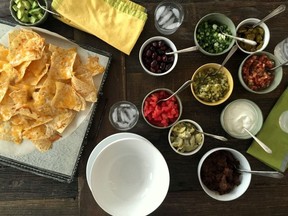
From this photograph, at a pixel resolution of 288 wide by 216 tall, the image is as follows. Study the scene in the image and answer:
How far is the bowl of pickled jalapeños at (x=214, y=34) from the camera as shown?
4.10 feet

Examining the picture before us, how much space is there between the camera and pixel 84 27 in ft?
4.09

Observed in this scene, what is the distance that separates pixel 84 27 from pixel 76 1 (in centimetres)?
9

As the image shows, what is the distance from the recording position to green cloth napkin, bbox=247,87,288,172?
1.29m

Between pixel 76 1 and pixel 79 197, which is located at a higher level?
pixel 76 1

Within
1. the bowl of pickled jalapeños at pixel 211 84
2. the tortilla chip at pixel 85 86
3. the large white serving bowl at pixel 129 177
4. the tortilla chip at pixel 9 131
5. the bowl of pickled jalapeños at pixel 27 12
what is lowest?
the tortilla chip at pixel 9 131

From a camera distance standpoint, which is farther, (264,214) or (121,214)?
(264,214)

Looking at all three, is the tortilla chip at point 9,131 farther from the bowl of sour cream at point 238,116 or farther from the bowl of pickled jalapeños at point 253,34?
the bowl of pickled jalapeños at point 253,34

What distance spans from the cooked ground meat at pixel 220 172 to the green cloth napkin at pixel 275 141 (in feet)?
0.29

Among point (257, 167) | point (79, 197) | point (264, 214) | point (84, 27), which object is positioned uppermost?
point (84, 27)

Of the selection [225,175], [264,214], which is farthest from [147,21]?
[264,214]

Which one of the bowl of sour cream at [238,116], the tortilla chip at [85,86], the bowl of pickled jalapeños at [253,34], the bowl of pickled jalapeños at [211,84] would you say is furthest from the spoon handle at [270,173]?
the tortilla chip at [85,86]

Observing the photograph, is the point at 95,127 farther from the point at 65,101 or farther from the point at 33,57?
the point at 33,57

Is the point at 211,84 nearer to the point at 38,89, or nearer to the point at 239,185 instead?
the point at 239,185

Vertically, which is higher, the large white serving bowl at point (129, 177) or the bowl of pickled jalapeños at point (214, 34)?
the bowl of pickled jalapeños at point (214, 34)
